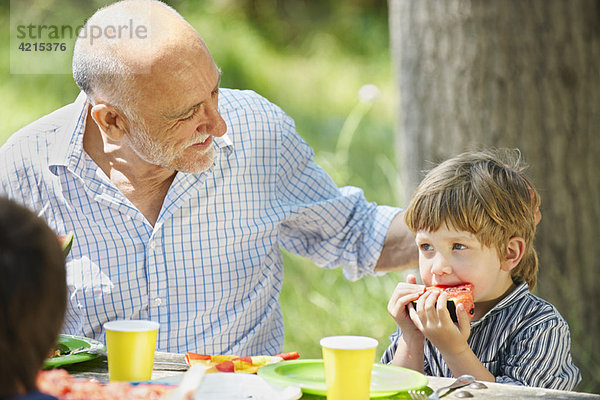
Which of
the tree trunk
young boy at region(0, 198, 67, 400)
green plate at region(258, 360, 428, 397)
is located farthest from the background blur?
young boy at region(0, 198, 67, 400)

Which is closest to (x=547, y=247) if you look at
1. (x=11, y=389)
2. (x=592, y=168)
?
(x=592, y=168)

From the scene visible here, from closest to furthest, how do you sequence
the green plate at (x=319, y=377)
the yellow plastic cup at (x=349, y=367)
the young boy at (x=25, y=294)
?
the young boy at (x=25, y=294) < the yellow plastic cup at (x=349, y=367) < the green plate at (x=319, y=377)

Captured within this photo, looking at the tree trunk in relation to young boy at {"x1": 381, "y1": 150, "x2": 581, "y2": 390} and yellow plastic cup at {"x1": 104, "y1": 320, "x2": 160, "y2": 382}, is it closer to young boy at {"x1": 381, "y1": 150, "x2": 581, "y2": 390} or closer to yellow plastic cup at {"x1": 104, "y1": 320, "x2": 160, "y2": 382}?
young boy at {"x1": 381, "y1": 150, "x2": 581, "y2": 390}

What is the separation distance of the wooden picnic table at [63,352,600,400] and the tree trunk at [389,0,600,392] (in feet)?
6.62

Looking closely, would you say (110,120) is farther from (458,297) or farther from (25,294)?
(25,294)

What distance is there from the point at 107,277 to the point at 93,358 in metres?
0.63

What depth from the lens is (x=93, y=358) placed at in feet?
6.36

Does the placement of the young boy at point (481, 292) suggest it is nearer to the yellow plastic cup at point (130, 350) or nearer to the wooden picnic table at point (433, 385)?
the wooden picnic table at point (433, 385)

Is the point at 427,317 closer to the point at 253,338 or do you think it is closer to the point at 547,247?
the point at 253,338

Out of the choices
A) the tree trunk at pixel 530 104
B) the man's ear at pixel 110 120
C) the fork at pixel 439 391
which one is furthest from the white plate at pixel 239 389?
the tree trunk at pixel 530 104

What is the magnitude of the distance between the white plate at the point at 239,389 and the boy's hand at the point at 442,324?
52 centimetres

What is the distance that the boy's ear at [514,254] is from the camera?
2.16m

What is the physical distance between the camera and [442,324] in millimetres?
1969

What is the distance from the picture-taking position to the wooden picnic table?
5.31ft
